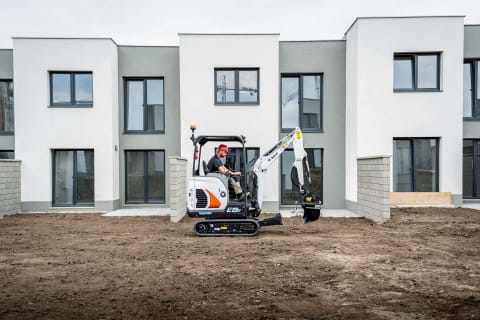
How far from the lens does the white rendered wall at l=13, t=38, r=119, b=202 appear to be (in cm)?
1216

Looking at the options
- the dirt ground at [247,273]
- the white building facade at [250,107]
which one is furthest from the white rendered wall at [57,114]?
the dirt ground at [247,273]

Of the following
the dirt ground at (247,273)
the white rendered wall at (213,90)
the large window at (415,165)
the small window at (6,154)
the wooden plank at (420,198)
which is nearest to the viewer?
the dirt ground at (247,273)

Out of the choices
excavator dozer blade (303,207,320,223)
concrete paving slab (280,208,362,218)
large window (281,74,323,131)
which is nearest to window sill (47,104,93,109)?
large window (281,74,323,131)

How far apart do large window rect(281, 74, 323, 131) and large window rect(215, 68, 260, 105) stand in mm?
1282

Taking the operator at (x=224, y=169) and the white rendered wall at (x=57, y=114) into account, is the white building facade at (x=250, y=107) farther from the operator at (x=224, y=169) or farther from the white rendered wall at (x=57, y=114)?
the operator at (x=224, y=169)

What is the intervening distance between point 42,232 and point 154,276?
512 centimetres

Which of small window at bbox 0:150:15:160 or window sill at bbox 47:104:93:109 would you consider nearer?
window sill at bbox 47:104:93:109

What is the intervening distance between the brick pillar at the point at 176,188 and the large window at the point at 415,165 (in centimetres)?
697

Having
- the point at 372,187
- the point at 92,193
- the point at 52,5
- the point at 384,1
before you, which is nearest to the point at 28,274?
the point at 52,5

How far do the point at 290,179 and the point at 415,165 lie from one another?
4164 millimetres

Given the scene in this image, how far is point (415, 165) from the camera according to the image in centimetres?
1170

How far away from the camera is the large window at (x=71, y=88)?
12531 mm

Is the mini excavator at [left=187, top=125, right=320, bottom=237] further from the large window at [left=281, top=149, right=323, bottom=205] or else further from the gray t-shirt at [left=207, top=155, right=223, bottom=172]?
the large window at [left=281, top=149, right=323, bottom=205]

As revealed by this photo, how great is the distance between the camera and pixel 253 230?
8000 millimetres
